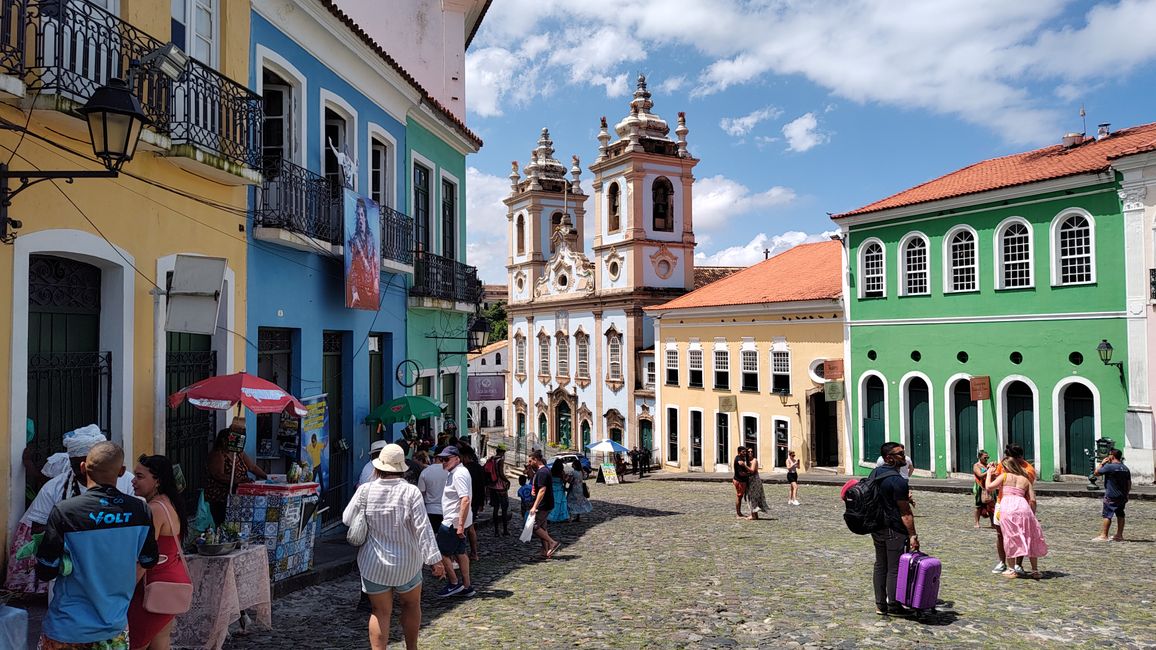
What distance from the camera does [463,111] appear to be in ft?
62.5

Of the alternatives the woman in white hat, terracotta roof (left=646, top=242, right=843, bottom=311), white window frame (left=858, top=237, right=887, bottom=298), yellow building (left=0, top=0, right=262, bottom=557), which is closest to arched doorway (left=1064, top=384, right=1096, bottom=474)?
white window frame (left=858, top=237, right=887, bottom=298)

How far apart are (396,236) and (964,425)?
646 inches

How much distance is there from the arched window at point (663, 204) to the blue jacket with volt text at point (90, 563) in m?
38.2

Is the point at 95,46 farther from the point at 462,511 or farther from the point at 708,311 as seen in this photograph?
the point at 708,311

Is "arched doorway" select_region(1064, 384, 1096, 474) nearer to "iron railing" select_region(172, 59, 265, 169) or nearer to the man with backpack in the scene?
the man with backpack

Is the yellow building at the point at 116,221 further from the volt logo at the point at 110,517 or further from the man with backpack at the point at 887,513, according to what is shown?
the man with backpack at the point at 887,513

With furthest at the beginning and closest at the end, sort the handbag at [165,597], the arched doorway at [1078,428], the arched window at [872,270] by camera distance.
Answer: the arched window at [872,270] < the arched doorway at [1078,428] < the handbag at [165,597]

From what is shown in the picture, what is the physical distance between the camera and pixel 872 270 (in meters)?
24.7

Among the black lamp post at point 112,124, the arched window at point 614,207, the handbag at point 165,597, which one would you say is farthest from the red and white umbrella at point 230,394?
the arched window at point 614,207

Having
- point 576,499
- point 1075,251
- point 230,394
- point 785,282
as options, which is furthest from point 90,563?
point 785,282

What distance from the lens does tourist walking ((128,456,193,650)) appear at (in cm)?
461

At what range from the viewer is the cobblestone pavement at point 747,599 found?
6566mm

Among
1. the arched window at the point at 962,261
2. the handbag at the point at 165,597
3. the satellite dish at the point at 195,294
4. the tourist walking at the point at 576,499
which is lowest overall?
the tourist walking at the point at 576,499

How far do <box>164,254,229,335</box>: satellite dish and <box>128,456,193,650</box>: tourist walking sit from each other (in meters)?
2.71
